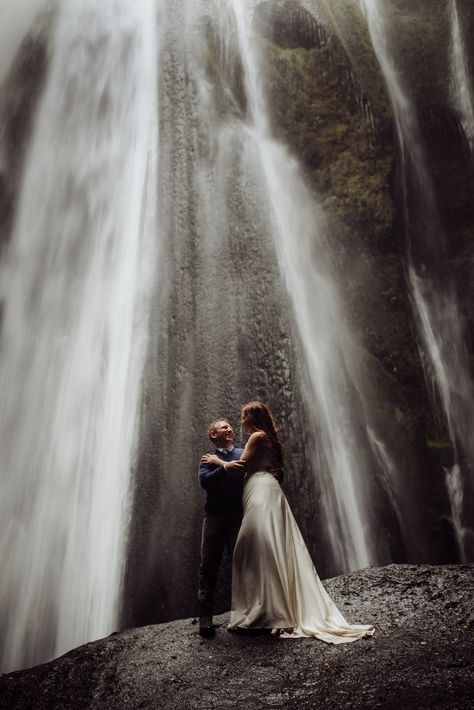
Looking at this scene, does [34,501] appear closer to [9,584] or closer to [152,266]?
[9,584]

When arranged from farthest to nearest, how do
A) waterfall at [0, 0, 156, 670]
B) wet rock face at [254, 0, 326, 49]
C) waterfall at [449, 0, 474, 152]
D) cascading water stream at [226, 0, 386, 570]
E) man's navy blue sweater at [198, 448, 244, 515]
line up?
wet rock face at [254, 0, 326, 49] < waterfall at [449, 0, 474, 152] < cascading water stream at [226, 0, 386, 570] < waterfall at [0, 0, 156, 670] < man's navy blue sweater at [198, 448, 244, 515]

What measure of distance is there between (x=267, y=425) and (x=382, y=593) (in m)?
2.00

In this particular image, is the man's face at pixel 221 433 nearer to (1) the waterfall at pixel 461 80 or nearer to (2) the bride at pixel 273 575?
(2) the bride at pixel 273 575

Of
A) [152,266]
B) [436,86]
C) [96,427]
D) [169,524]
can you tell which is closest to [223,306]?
[152,266]

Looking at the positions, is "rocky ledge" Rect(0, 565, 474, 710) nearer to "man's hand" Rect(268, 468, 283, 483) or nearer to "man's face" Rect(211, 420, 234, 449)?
"man's hand" Rect(268, 468, 283, 483)

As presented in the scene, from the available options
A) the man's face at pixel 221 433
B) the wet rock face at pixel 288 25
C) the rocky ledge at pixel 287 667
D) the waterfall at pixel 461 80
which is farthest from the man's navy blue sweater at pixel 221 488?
the wet rock face at pixel 288 25

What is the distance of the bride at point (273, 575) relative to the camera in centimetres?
401

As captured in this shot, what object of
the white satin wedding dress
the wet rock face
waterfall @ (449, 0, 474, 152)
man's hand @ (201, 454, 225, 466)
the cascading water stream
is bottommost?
the white satin wedding dress

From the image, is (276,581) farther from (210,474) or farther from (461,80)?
(461,80)

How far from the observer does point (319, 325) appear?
861cm

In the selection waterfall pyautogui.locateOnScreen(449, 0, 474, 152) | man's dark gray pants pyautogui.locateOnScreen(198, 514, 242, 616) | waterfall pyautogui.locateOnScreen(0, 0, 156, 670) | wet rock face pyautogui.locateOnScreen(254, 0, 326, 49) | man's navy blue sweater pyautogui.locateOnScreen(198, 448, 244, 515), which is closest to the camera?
man's dark gray pants pyautogui.locateOnScreen(198, 514, 242, 616)

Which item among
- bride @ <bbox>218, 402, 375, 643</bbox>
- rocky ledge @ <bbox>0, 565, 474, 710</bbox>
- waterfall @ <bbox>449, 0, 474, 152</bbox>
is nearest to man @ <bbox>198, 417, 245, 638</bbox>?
bride @ <bbox>218, 402, 375, 643</bbox>

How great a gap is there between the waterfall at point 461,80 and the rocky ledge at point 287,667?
28.2 feet

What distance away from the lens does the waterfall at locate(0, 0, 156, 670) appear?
659 cm
